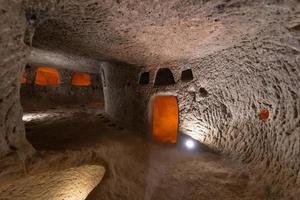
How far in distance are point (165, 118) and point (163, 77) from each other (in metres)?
2.31

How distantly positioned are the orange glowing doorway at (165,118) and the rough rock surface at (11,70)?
497 cm

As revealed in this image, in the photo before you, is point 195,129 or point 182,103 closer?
point 195,129

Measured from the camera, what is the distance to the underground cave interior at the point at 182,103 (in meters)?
2.24

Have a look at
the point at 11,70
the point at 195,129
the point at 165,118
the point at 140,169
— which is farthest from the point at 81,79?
the point at 11,70

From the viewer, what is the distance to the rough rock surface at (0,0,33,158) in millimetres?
1940

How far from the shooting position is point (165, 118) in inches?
297

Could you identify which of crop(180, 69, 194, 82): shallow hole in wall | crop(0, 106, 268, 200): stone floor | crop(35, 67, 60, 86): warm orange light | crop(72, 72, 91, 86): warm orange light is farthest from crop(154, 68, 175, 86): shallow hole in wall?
crop(35, 67, 60, 86): warm orange light

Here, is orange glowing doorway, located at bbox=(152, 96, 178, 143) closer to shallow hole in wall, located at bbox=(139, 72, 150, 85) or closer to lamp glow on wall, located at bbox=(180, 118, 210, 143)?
shallow hole in wall, located at bbox=(139, 72, 150, 85)

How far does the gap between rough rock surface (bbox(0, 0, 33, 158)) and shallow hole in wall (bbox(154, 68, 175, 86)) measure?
3995 mm

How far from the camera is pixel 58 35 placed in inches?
140

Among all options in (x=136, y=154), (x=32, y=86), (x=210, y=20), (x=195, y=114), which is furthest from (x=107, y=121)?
(x=32, y=86)

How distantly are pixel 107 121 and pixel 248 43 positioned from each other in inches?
189

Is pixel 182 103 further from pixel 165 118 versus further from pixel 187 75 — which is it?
pixel 165 118

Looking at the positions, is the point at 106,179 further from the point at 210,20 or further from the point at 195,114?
the point at 210,20
